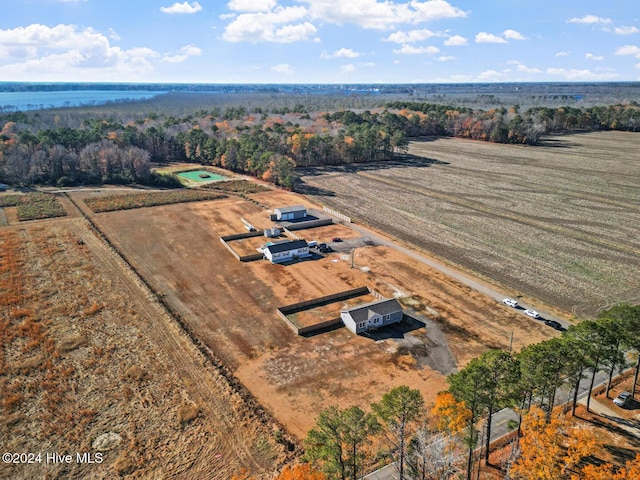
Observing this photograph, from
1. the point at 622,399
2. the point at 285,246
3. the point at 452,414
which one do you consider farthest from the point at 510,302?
the point at 285,246

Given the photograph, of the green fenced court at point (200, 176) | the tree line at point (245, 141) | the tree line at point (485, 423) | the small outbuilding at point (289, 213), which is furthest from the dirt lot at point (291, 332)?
the tree line at point (245, 141)

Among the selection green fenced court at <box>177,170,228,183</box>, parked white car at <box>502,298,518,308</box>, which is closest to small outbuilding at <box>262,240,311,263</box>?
parked white car at <box>502,298,518,308</box>

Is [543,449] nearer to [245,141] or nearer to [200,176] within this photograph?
[200,176]

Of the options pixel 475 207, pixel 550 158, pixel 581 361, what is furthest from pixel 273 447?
pixel 550 158

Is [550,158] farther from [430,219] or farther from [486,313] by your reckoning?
[486,313]

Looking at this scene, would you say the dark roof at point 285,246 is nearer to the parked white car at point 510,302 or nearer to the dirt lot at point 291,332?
the dirt lot at point 291,332
